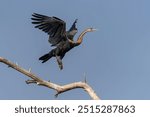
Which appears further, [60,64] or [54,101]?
[60,64]

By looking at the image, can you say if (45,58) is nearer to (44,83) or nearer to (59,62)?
(59,62)

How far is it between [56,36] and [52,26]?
247 mm

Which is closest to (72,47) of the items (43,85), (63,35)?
(63,35)

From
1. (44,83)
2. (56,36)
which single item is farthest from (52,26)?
(44,83)

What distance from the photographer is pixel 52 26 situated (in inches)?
801

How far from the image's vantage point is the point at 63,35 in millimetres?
20703

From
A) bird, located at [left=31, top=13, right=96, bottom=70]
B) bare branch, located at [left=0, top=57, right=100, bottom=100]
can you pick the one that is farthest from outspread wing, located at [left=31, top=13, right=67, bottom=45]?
bare branch, located at [left=0, top=57, right=100, bottom=100]

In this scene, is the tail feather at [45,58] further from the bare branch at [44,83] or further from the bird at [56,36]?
the bare branch at [44,83]

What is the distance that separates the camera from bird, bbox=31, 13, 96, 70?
65.4 feet

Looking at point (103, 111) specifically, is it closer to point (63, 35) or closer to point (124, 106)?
point (124, 106)

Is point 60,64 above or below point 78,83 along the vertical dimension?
above

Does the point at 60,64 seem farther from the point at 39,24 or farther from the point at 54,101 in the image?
the point at 54,101

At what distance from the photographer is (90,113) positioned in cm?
1698

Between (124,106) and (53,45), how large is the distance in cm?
351
